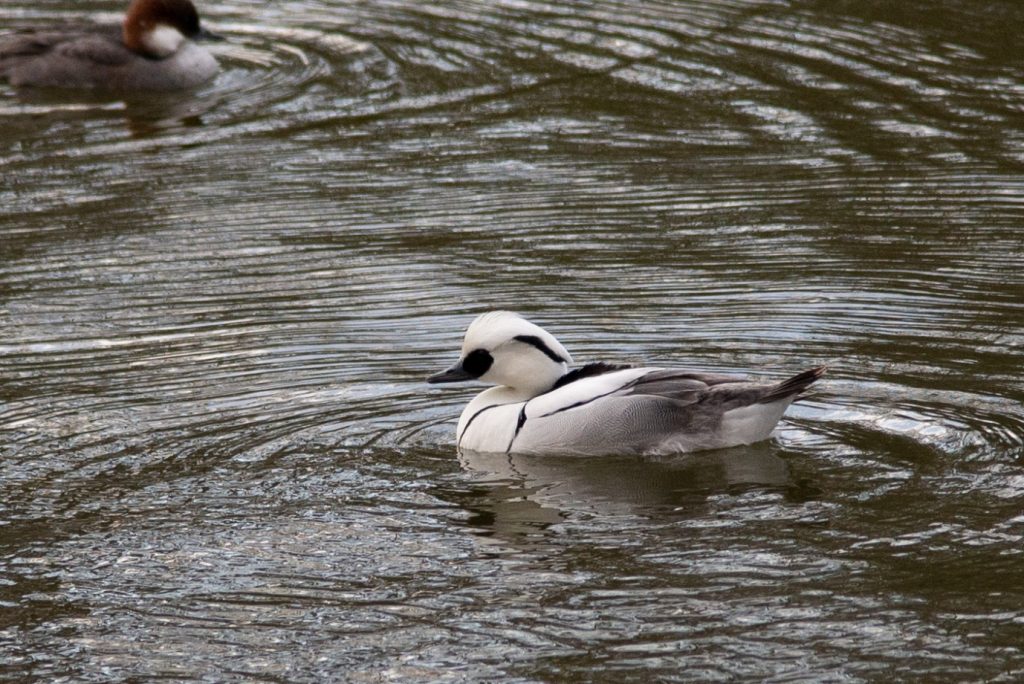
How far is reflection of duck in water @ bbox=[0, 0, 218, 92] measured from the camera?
17203 mm

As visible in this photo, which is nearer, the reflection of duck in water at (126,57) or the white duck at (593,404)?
the white duck at (593,404)

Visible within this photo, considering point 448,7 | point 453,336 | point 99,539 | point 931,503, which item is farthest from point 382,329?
point 448,7

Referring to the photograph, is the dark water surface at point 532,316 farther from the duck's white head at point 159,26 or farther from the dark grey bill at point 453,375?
the duck's white head at point 159,26

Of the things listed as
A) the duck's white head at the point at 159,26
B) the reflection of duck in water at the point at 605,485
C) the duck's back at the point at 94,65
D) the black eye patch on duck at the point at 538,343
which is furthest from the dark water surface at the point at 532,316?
the duck's white head at the point at 159,26

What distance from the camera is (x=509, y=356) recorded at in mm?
8922

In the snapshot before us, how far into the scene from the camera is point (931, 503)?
7.63 meters

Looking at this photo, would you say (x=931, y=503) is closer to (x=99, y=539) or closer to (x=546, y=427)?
(x=546, y=427)

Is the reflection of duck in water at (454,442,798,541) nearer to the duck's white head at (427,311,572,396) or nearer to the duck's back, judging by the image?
the duck's white head at (427,311,572,396)

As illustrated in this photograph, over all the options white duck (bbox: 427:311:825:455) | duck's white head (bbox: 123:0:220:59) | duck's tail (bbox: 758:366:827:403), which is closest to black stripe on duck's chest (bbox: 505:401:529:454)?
white duck (bbox: 427:311:825:455)

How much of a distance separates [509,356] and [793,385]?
4.79 feet

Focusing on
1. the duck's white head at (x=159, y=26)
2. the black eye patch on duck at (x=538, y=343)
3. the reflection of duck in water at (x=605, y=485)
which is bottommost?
the reflection of duck in water at (x=605, y=485)

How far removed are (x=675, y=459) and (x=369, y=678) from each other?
2667 mm

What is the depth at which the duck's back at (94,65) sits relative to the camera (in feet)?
56.4

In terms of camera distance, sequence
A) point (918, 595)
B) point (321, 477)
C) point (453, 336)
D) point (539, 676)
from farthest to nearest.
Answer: point (453, 336)
point (321, 477)
point (918, 595)
point (539, 676)
